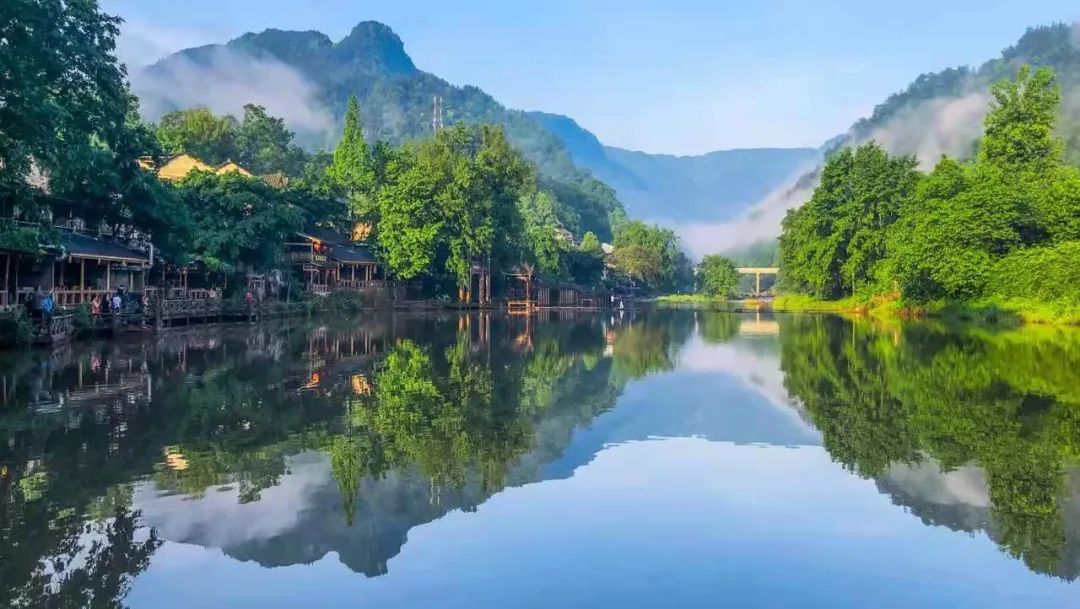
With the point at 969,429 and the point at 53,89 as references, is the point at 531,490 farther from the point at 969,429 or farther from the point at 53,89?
the point at 53,89

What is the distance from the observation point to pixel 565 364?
2433cm

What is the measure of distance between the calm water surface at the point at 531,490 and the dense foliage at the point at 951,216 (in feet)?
95.9

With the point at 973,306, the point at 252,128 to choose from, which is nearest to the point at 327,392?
the point at 973,306

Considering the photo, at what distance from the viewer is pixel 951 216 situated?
47281 millimetres

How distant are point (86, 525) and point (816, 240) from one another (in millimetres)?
66204

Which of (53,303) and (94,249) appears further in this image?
(94,249)

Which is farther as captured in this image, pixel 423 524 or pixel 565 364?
pixel 565 364

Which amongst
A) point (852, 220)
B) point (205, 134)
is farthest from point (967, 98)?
point (205, 134)

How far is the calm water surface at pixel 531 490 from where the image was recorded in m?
6.88

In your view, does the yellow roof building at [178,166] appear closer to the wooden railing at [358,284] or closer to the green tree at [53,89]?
the wooden railing at [358,284]

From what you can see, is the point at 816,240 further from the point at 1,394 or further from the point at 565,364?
the point at 1,394

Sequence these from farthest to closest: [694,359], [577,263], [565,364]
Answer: [577,263] < [694,359] < [565,364]

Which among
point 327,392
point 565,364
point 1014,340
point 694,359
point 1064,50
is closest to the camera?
point 327,392

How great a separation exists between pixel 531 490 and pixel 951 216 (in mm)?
44313
